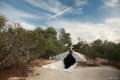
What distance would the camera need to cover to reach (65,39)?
209 ft

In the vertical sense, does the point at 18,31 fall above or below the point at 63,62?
above

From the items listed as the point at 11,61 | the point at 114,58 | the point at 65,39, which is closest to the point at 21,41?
the point at 11,61

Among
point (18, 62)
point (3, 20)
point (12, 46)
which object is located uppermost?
point (3, 20)

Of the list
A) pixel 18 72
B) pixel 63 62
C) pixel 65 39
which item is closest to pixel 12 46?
pixel 18 72

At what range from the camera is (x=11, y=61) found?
17188 millimetres

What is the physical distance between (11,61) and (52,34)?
36.5 metres

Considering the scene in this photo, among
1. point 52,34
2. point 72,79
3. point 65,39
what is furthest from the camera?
point 65,39

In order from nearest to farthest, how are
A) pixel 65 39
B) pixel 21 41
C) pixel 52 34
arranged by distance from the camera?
1. pixel 21 41
2. pixel 52 34
3. pixel 65 39

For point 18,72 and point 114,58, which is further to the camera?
point 114,58

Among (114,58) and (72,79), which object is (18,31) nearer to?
(72,79)

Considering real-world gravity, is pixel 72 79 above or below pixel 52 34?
below

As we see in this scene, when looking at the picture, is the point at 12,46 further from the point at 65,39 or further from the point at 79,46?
the point at 65,39

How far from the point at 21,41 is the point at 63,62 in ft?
32.0

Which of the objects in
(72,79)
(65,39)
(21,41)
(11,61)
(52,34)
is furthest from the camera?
(65,39)
